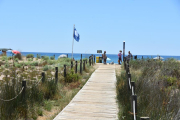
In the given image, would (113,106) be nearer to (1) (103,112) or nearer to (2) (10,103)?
(1) (103,112)

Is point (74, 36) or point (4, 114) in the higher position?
point (74, 36)

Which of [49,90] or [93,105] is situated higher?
[49,90]

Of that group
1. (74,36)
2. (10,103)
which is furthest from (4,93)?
(74,36)

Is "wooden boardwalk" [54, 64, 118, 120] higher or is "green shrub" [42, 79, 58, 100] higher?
"green shrub" [42, 79, 58, 100]

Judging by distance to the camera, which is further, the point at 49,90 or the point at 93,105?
the point at 49,90

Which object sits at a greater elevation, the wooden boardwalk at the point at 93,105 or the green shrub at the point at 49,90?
the green shrub at the point at 49,90

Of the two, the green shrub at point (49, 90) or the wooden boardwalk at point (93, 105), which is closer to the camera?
the wooden boardwalk at point (93, 105)

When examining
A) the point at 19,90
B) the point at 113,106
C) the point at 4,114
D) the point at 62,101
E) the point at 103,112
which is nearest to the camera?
the point at 4,114

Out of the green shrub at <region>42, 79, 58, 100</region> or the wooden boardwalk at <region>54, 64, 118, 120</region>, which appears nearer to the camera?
the wooden boardwalk at <region>54, 64, 118, 120</region>

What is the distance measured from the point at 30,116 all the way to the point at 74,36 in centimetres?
1631

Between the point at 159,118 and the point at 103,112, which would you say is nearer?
the point at 159,118

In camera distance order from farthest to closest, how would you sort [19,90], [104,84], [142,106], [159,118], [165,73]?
[165,73] → [104,84] → [19,90] → [142,106] → [159,118]

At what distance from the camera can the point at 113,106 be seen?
7.38 metres

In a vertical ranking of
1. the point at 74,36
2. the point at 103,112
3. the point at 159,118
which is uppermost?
the point at 74,36
